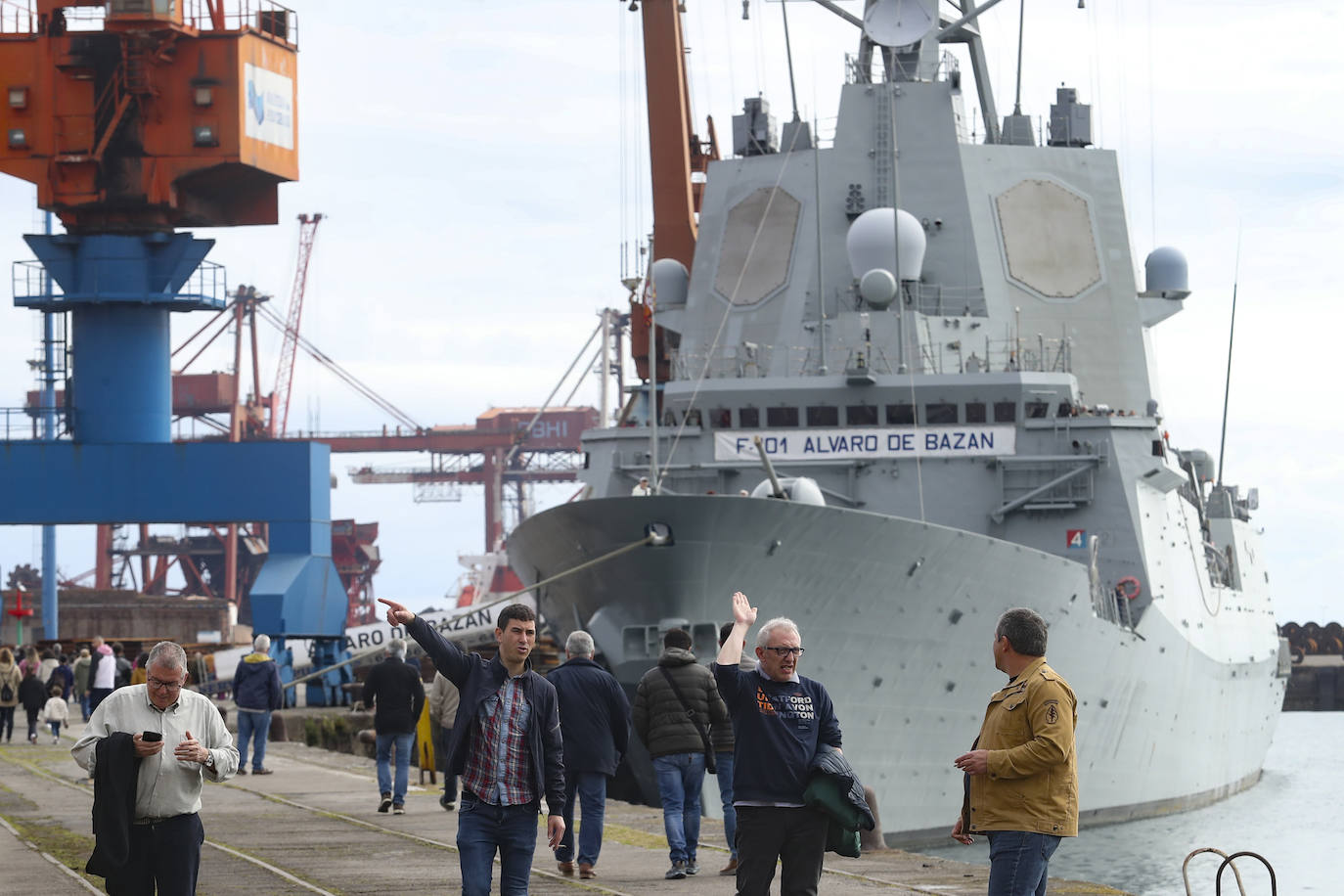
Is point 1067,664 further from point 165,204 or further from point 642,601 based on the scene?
point 165,204

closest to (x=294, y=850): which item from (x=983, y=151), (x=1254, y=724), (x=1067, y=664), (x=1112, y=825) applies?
(x=1067, y=664)

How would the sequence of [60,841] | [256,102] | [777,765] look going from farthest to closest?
[256,102], [60,841], [777,765]

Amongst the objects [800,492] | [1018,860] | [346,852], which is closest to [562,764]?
[1018,860]

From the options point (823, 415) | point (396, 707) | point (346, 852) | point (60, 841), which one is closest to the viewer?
point (346, 852)

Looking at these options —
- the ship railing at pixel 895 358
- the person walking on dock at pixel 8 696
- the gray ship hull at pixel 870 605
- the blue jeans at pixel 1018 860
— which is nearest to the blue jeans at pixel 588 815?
the blue jeans at pixel 1018 860

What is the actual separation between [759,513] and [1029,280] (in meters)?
9.87

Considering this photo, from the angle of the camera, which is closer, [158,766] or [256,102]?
[158,766]

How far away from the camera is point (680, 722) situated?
1182cm

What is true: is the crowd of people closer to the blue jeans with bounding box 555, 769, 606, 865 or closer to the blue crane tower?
the blue jeans with bounding box 555, 769, 606, 865

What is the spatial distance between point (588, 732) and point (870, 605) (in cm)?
924

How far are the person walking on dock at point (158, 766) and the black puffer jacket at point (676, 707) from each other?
475 centimetres

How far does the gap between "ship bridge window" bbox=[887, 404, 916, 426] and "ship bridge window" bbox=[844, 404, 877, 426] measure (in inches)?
8.3

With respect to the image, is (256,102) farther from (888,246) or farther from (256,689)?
(256,689)

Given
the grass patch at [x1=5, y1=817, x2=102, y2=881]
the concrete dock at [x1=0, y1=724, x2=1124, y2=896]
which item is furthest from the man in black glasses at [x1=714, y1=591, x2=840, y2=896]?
the grass patch at [x1=5, y1=817, x2=102, y2=881]
